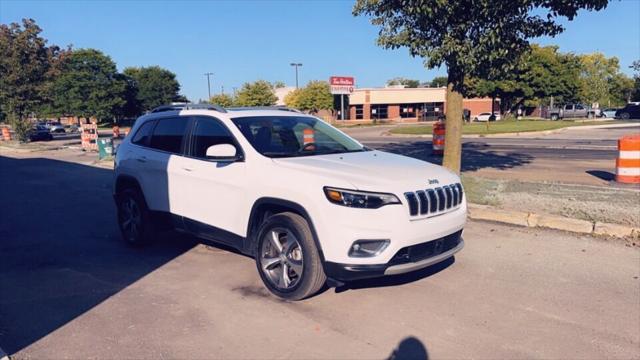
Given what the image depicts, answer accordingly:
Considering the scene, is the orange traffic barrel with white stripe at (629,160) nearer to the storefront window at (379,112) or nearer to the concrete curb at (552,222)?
the concrete curb at (552,222)

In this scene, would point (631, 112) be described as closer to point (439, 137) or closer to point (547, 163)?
point (439, 137)

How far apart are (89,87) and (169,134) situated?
210 feet

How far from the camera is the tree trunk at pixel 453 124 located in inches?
378

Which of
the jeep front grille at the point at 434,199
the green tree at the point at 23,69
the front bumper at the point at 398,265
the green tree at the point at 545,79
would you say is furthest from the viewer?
the green tree at the point at 545,79

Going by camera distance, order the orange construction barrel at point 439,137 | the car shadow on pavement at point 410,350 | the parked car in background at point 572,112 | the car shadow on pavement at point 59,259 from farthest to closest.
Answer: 1. the parked car in background at point 572,112
2. the orange construction barrel at point 439,137
3. the car shadow on pavement at point 59,259
4. the car shadow on pavement at point 410,350

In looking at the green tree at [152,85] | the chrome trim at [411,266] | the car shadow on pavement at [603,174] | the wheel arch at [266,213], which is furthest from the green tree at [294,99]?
the chrome trim at [411,266]

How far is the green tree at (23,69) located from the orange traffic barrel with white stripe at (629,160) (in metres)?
31.8

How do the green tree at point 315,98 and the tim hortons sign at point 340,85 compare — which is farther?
the green tree at point 315,98

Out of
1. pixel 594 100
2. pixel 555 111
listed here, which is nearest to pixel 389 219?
pixel 555 111

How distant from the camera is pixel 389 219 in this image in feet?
13.4

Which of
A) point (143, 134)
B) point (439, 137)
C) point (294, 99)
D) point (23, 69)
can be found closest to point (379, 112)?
point (294, 99)

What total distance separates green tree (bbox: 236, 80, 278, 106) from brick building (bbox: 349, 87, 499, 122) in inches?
454

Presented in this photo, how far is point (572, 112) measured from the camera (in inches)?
2340

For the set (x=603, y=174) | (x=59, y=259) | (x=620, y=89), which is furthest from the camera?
(x=620, y=89)
